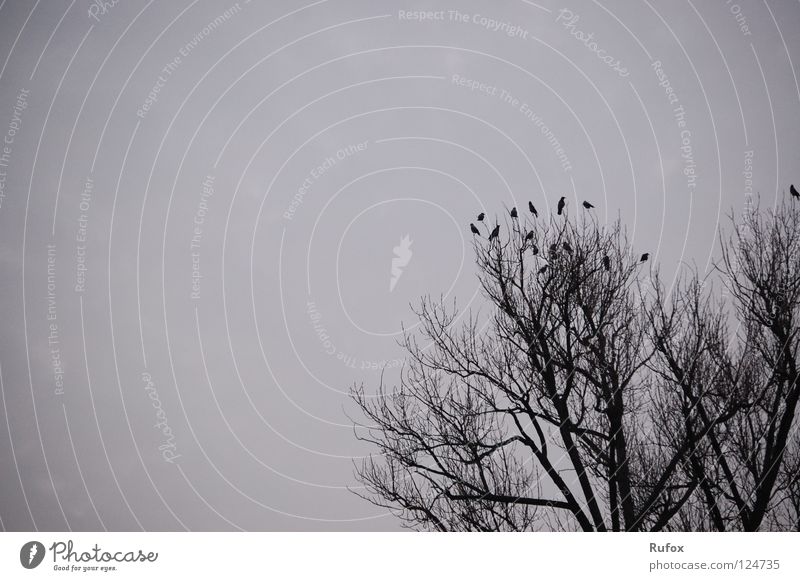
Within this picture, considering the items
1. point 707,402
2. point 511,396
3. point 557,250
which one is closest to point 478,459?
point 511,396

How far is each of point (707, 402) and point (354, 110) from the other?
11.1 metres

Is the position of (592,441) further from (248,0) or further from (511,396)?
(248,0)
